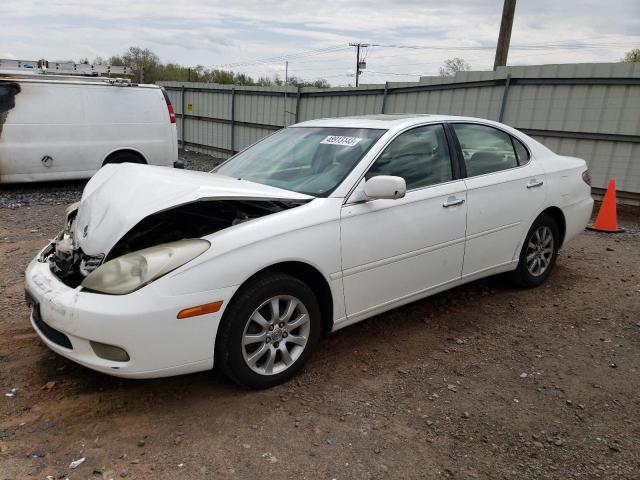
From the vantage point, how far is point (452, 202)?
384 centimetres

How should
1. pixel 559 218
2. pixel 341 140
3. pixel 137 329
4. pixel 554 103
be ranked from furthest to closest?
pixel 554 103
pixel 559 218
pixel 341 140
pixel 137 329

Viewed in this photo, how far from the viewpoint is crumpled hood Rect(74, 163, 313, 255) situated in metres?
2.94

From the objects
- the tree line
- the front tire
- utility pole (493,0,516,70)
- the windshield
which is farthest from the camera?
the tree line

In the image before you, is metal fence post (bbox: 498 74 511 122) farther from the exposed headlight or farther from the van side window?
the exposed headlight

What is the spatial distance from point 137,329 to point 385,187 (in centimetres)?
164

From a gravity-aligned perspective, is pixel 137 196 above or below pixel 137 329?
above

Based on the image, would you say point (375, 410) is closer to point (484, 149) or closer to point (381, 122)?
point (381, 122)

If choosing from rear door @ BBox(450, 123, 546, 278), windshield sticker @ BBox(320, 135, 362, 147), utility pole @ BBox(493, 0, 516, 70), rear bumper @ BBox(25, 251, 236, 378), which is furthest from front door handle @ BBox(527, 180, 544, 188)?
utility pole @ BBox(493, 0, 516, 70)

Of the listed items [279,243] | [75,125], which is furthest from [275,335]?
[75,125]

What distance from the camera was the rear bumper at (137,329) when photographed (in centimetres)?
256

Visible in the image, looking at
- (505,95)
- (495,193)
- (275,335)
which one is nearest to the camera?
(275,335)

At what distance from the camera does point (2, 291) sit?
→ 180 inches

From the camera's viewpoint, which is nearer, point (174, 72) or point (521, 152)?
point (521, 152)

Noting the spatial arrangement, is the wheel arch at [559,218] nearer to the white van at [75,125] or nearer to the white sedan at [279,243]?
the white sedan at [279,243]
